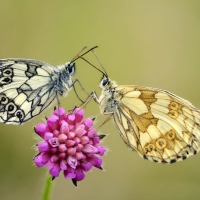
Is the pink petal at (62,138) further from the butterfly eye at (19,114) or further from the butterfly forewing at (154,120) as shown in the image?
the butterfly forewing at (154,120)

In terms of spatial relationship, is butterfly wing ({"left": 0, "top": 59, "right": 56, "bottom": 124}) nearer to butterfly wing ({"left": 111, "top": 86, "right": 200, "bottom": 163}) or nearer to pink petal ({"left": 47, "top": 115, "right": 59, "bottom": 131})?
pink petal ({"left": 47, "top": 115, "right": 59, "bottom": 131})

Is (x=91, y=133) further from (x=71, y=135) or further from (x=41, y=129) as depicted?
(x=41, y=129)

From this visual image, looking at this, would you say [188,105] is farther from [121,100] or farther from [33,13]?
[33,13]

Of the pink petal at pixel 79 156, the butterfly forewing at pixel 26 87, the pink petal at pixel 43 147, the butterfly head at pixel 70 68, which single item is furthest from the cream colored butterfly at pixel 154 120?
the pink petal at pixel 43 147

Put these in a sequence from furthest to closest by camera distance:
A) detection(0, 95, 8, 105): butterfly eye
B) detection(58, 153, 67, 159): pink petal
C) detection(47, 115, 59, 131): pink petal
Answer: detection(0, 95, 8, 105): butterfly eye < detection(47, 115, 59, 131): pink petal < detection(58, 153, 67, 159): pink petal

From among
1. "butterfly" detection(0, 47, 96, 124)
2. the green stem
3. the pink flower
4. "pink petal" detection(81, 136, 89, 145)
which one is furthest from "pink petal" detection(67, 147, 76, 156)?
"butterfly" detection(0, 47, 96, 124)

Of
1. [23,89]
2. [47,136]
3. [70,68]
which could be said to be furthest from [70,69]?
[47,136]

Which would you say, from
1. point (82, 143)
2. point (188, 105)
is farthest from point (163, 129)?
point (82, 143)
